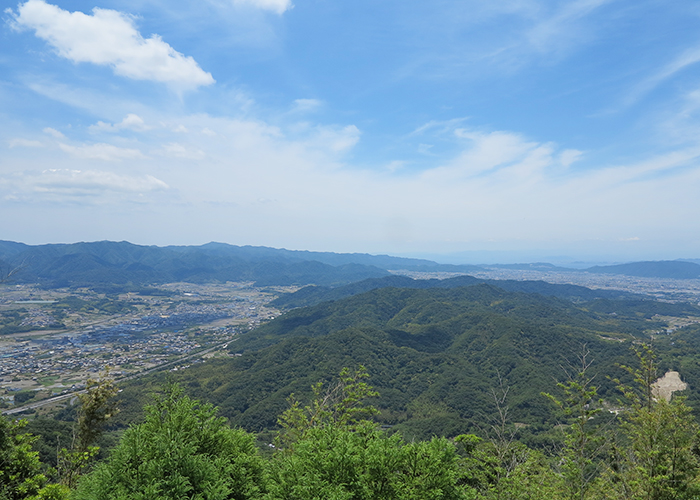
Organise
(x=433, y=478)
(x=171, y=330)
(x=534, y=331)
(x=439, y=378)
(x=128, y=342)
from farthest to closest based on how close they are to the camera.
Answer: (x=171, y=330) < (x=128, y=342) < (x=534, y=331) < (x=439, y=378) < (x=433, y=478)

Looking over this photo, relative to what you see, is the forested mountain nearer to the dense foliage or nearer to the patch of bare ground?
the patch of bare ground

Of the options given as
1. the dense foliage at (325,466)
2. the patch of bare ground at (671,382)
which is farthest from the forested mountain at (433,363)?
the dense foliage at (325,466)

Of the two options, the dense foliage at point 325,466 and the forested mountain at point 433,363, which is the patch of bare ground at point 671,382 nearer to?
the forested mountain at point 433,363

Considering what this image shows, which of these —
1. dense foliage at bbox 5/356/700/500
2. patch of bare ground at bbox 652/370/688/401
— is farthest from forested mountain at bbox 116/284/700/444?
dense foliage at bbox 5/356/700/500

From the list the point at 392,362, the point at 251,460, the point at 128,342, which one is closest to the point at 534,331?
the point at 392,362

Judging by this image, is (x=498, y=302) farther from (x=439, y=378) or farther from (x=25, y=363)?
(x=25, y=363)

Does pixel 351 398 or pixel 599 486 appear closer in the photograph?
pixel 599 486

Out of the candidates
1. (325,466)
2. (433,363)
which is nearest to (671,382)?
(433,363)

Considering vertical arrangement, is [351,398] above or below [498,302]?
above
